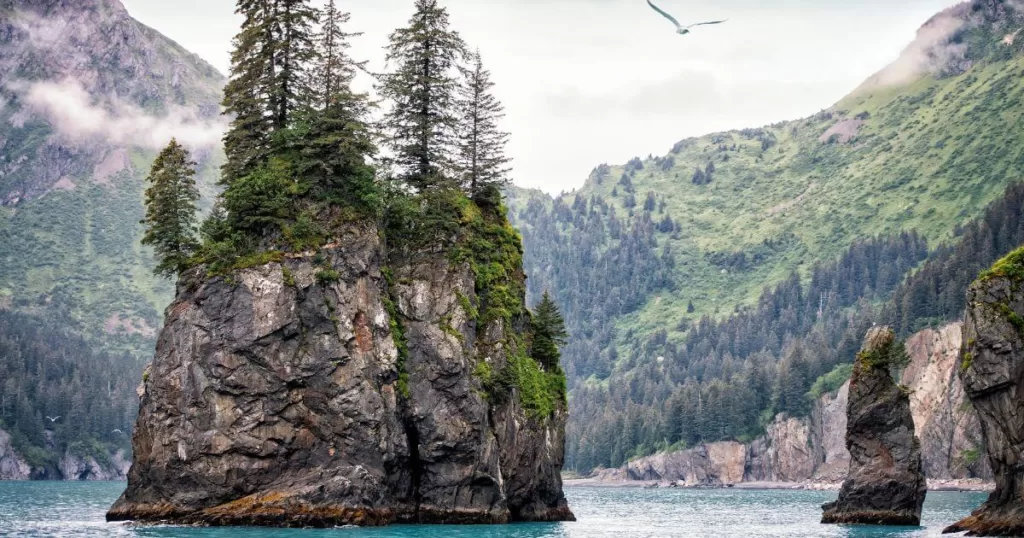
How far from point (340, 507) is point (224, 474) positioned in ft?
26.2

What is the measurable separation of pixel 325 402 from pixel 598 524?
103 feet

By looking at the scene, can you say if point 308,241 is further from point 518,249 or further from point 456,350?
point 518,249

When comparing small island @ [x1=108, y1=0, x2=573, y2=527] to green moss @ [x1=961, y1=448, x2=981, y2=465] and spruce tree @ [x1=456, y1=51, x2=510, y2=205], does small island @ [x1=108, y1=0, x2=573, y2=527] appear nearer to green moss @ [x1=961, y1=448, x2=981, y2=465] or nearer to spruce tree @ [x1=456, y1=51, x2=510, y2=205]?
spruce tree @ [x1=456, y1=51, x2=510, y2=205]

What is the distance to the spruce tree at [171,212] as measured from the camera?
88375 millimetres

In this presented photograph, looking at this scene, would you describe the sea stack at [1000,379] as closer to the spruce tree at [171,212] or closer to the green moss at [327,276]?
the green moss at [327,276]

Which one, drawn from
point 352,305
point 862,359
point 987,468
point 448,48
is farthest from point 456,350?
point 987,468

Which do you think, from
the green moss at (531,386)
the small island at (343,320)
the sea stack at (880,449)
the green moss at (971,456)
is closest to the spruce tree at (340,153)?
the small island at (343,320)

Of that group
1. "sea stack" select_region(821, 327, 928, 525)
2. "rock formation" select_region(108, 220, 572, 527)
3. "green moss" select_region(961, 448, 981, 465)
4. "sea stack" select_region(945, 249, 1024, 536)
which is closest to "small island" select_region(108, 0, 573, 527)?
"rock formation" select_region(108, 220, 572, 527)

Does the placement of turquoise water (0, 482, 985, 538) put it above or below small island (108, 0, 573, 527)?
below

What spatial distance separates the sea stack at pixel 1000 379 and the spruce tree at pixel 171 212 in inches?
2135

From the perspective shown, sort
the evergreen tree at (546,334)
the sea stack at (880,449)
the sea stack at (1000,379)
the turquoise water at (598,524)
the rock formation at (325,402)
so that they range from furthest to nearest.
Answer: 1. the evergreen tree at (546,334)
2. the sea stack at (880,449)
3. the rock formation at (325,402)
4. the turquoise water at (598,524)
5. the sea stack at (1000,379)

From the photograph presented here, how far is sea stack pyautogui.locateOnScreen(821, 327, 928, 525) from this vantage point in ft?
306

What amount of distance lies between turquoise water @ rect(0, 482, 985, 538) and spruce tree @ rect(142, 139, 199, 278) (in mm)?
20014

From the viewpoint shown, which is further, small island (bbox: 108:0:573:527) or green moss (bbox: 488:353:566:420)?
green moss (bbox: 488:353:566:420)
